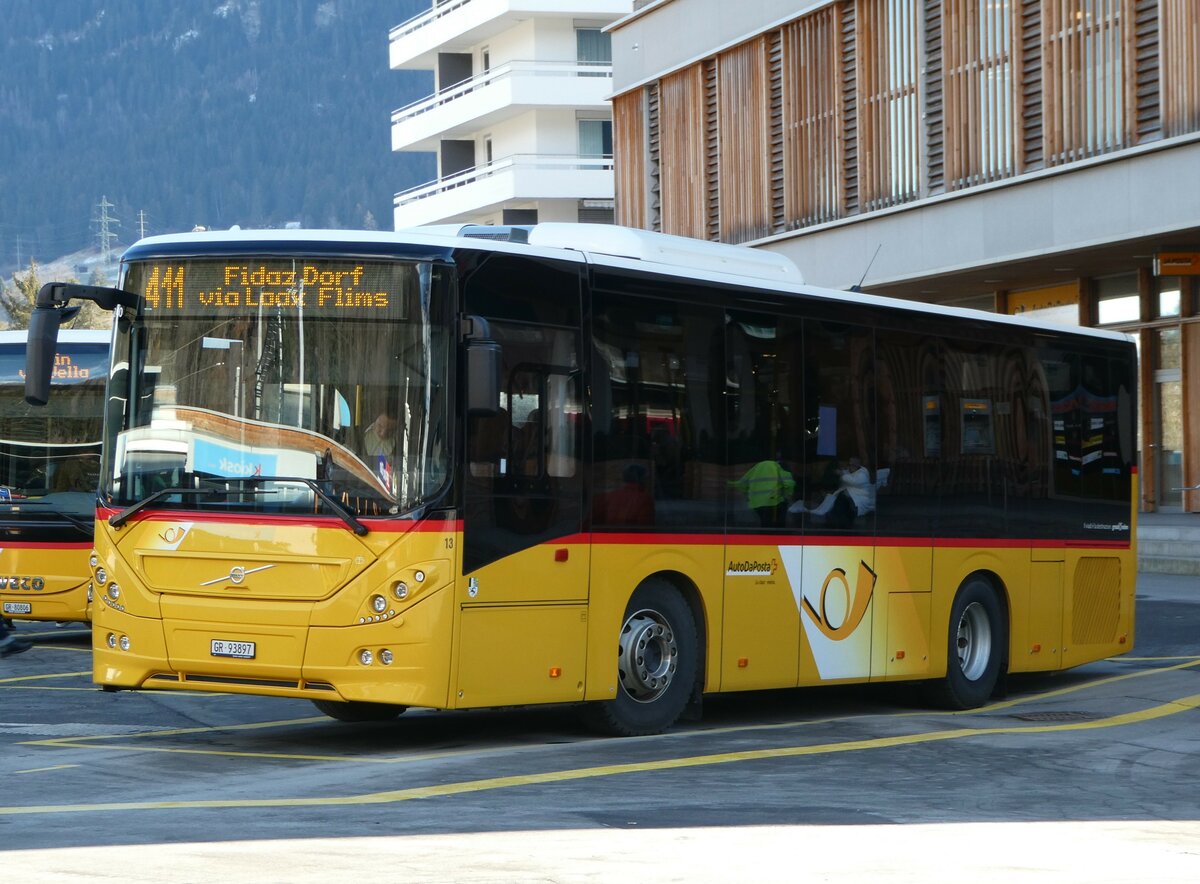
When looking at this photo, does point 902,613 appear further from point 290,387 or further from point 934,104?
point 934,104

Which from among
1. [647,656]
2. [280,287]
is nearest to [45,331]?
[280,287]

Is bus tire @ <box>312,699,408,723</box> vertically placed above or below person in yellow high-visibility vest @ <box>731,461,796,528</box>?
below

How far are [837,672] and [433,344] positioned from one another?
4.53 metres

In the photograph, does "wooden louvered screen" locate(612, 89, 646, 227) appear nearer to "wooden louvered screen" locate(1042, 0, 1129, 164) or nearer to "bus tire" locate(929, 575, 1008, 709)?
"wooden louvered screen" locate(1042, 0, 1129, 164)

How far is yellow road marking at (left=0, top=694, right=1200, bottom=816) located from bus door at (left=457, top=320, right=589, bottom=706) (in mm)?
872

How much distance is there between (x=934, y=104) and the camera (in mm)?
33062

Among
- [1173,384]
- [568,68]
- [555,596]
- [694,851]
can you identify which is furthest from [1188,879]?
[568,68]

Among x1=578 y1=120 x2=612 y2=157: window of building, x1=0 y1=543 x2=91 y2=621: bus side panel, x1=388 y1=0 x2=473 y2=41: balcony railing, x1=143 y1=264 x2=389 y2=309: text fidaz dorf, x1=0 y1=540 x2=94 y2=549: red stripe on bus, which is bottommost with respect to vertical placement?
x1=0 y1=543 x2=91 y2=621: bus side panel

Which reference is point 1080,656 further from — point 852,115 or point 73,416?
point 852,115

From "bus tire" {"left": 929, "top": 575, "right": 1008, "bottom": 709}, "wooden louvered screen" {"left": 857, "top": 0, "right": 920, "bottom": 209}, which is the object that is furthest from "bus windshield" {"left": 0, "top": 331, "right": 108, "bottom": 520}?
"wooden louvered screen" {"left": 857, "top": 0, "right": 920, "bottom": 209}

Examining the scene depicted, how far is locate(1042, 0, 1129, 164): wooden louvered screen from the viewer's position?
2889 cm

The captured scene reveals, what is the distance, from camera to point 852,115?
35.0m

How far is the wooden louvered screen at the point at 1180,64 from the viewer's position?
27.2 meters

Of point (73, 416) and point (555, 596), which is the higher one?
point (73, 416)
